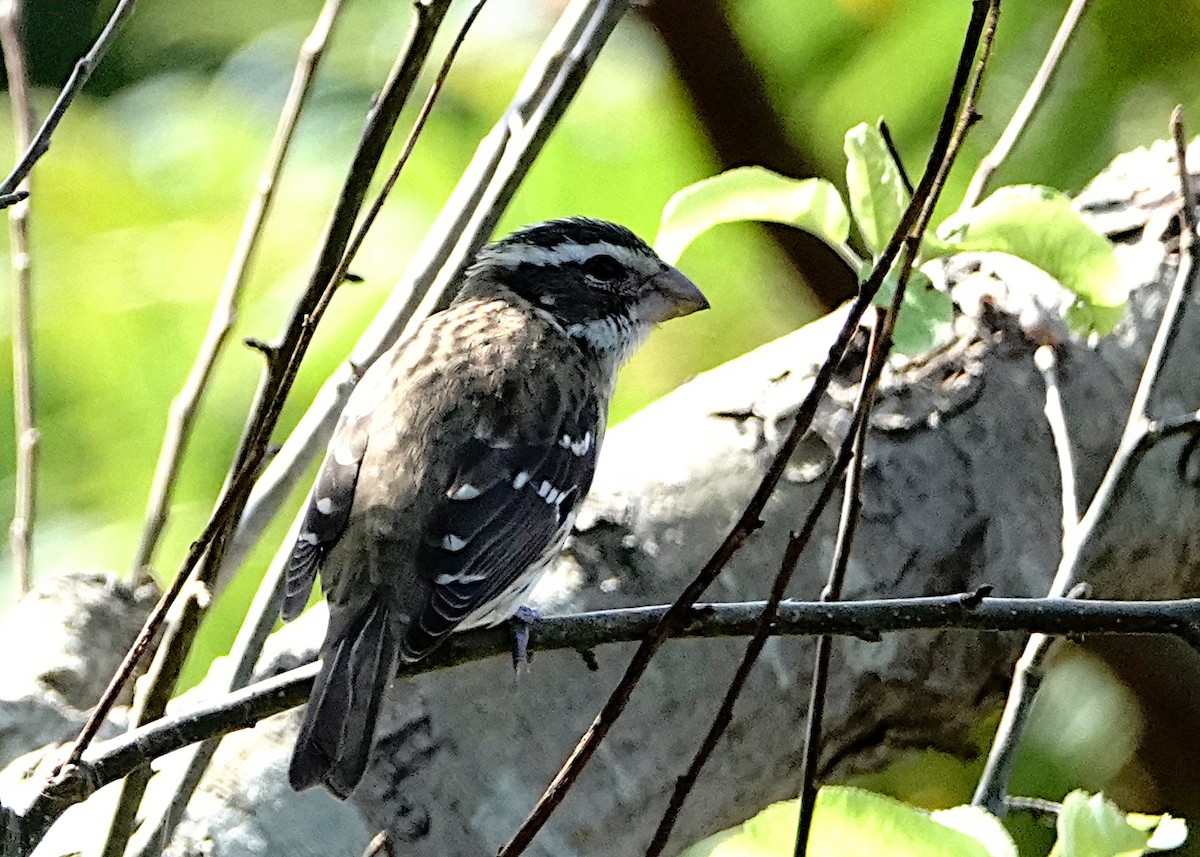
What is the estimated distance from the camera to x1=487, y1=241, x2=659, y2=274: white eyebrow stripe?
2785 millimetres

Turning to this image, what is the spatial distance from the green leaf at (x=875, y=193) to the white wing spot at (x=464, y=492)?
33.0 inches

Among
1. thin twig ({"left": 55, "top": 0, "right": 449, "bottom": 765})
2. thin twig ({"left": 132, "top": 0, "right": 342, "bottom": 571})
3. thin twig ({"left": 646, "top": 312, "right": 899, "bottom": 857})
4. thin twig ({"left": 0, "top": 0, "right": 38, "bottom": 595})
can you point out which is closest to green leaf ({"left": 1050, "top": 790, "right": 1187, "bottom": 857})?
thin twig ({"left": 646, "top": 312, "right": 899, "bottom": 857})

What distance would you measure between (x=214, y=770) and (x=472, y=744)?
0.36 metres

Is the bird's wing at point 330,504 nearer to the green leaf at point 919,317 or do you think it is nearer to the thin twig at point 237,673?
the thin twig at point 237,673

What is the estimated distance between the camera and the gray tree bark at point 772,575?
2.05m

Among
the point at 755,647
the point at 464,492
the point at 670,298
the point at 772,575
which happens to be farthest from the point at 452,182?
the point at 755,647

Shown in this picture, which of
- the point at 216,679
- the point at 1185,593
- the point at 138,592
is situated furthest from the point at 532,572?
the point at 1185,593

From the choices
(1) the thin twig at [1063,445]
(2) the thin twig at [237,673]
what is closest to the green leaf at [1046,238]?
(1) the thin twig at [1063,445]

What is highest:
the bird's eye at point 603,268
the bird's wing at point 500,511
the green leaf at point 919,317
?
the bird's eye at point 603,268

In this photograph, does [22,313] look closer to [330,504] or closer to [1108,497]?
[330,504]

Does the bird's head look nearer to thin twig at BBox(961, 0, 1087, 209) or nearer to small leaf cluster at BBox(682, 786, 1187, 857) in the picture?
thin twig at BBox(961, 0, 1087, 209)

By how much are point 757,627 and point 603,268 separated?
1.49 metres

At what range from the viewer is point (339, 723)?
1.80 m

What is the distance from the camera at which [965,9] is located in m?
3.36
